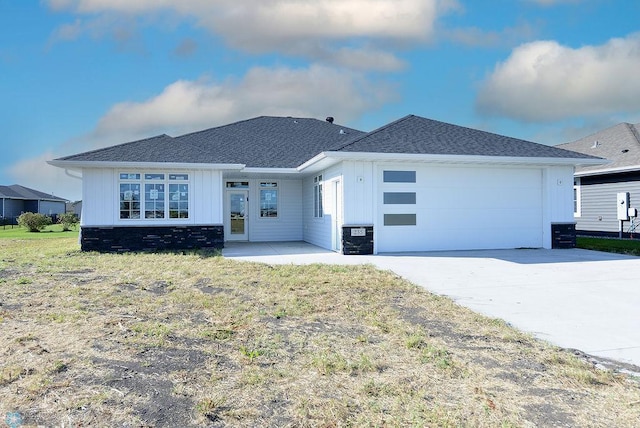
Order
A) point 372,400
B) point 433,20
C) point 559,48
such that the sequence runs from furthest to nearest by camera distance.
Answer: point 559,48, point 433,20, point 372,400

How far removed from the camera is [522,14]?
13.5 meters

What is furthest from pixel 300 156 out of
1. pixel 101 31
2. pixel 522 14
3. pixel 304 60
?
pixel 522 14

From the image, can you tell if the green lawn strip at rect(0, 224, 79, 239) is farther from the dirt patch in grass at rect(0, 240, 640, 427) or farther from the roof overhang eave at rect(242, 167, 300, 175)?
the dirt patch in grass at rect(0, 240, 640, 427)

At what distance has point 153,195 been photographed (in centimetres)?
1390

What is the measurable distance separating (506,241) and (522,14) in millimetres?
7145

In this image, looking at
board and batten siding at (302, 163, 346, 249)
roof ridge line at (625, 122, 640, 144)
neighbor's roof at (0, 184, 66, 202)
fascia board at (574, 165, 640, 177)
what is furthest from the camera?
neighbor's roof at (0, 184, 66, 202)

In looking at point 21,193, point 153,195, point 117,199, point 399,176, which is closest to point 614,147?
point 399,176

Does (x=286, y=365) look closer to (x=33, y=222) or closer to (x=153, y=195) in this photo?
(x=153, y=195)

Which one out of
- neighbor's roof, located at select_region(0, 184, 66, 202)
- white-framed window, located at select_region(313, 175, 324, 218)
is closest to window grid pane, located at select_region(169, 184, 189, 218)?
white-framed window, located at select_region(313, 175, 324, 218)

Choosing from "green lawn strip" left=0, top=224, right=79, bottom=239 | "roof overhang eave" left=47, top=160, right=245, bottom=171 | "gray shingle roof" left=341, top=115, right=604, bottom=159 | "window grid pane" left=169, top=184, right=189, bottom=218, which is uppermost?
"gray shingle roof" left=341, top=115, right=604, bottom=159

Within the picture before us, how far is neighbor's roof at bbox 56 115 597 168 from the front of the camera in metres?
12.7

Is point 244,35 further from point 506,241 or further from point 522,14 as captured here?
point 506,241

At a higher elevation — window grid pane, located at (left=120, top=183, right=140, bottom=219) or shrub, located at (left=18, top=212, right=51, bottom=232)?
window grid pane, located at (left=120, top=183, right=140, bottom=219)

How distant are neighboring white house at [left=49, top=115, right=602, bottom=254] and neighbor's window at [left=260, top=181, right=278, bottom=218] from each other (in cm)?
246
